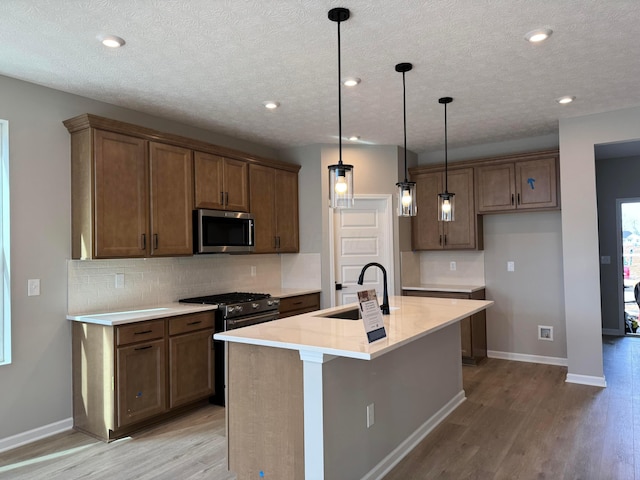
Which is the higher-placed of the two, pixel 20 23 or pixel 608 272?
pixel 20 23

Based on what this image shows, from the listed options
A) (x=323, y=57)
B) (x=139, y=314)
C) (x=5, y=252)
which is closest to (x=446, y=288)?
(x=323, y=57)

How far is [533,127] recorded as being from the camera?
4891 mm

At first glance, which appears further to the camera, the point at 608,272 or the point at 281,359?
the point at 608,272

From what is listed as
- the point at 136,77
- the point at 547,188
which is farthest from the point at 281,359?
the point at 547,188

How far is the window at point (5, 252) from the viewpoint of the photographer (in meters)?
3.23

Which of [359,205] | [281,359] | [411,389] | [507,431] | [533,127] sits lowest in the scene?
[507,431]

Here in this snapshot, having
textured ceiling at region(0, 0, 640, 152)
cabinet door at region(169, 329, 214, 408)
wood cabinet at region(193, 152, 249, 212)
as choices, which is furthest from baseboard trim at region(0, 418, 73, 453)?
textured ceiling at region(0, 0, 640, 152)

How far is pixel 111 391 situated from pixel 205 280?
1.61 meters

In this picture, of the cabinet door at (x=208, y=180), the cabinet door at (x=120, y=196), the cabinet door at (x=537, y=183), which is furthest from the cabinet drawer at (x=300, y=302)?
the cabinet door at (x=537, y=183)

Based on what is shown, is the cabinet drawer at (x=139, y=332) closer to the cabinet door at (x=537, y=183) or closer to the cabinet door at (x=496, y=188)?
the cabinet door at (x=496, y=188)

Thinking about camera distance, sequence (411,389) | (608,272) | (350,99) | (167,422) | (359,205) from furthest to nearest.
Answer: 1. (608,272)
2. (359,205)
3. (350,99)
4. (167,422)
5. (411,389)

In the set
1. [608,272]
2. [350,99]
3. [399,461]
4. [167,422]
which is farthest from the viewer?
[608,272]

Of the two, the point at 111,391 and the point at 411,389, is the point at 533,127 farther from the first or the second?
the point at 111,391

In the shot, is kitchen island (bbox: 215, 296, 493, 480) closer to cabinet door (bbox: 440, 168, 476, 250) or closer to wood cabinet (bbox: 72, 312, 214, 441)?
wood cabinet (bbox: 72, 312, 214, 441)
